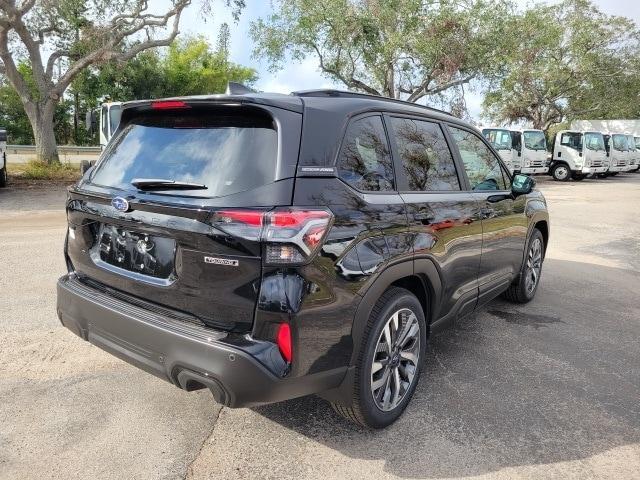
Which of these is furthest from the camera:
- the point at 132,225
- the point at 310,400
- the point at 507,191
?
the point at 507,191

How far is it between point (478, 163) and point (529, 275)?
1.72m

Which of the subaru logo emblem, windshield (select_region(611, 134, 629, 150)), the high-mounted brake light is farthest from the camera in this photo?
windshield (select_region(611, 134, 629, 150))

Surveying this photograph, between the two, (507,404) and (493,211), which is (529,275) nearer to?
(493,211)

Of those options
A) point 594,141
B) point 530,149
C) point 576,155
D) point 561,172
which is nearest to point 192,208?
point 530,149

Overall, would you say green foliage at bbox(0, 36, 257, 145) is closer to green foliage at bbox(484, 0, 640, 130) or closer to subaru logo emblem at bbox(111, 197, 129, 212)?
green foliage at bbox(484, 0, 640, 130)

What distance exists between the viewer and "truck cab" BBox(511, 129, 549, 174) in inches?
855

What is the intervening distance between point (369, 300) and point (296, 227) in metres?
0.60

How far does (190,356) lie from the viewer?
2.25 metres

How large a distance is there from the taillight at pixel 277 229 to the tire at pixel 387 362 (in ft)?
2.15

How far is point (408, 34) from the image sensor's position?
2122 centimetres

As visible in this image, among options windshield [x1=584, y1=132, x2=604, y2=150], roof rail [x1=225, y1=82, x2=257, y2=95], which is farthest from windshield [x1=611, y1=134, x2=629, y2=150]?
roof rail [x1=225, y1=82, x2=257, y2=95]

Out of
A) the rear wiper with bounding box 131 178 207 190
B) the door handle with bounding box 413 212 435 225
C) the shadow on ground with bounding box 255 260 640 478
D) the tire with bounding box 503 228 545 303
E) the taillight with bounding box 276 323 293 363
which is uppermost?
the rear wiper with bounding box 131 178 207 190

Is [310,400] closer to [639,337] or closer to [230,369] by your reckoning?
[230,369]

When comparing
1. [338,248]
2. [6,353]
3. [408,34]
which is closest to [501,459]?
[338,248]
